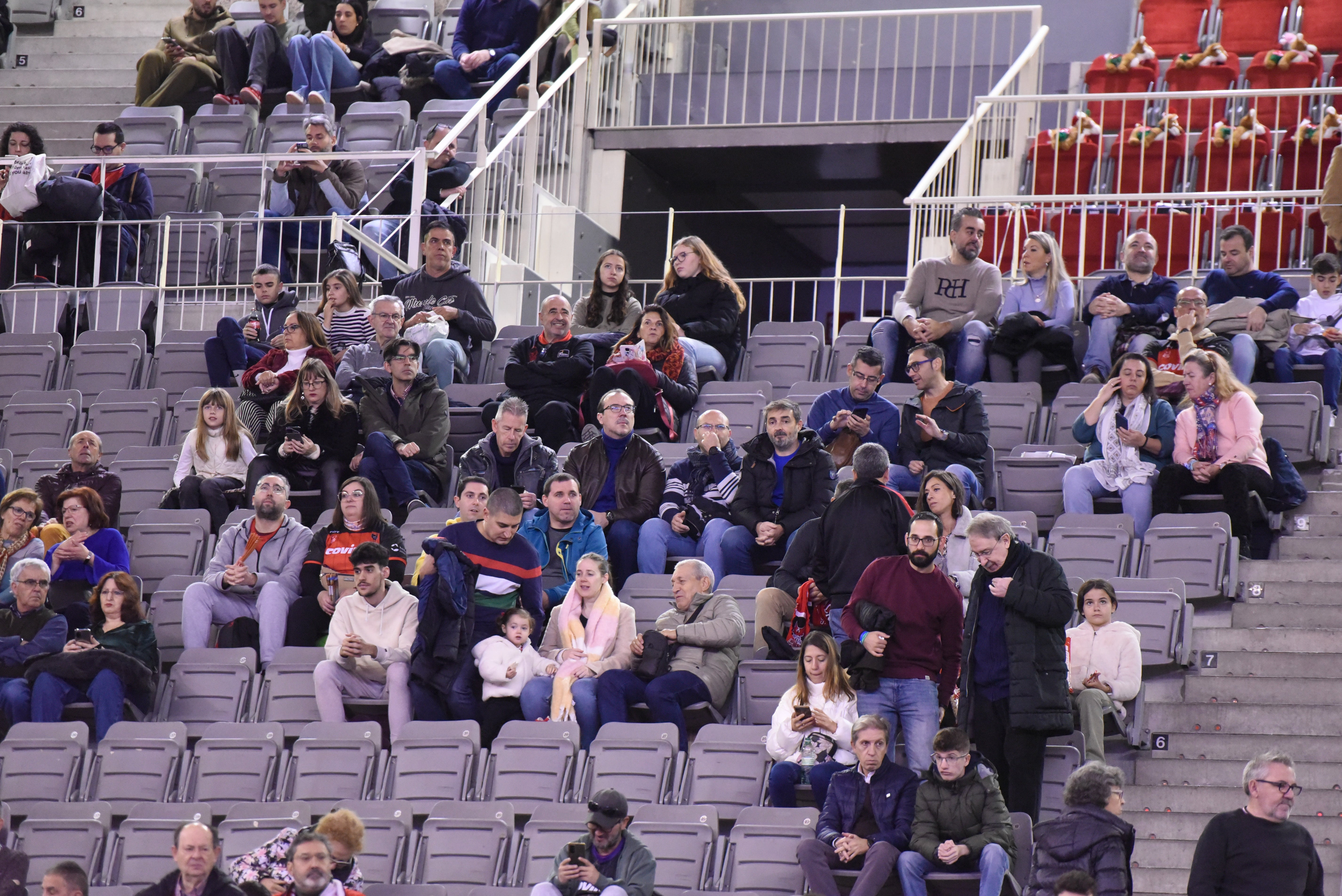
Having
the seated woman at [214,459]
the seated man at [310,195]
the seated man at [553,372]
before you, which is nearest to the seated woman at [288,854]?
the seated woman at [214,459]

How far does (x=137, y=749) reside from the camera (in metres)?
8.60

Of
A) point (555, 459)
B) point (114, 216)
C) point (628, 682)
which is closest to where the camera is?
point (628, 682)

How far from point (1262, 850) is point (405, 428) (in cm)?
477

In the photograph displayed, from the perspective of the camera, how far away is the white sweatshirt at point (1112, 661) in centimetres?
804

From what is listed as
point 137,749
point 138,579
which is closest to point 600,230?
point 138,579

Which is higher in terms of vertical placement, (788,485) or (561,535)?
(788,485)

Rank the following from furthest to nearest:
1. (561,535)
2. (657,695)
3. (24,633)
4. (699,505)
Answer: (699,505) < (561,535) < (24,633) < (657,695)

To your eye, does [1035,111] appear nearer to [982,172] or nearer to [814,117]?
[982,172]

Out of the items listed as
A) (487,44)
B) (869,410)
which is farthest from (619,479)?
(487,44)

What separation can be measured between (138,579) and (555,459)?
1.92 meters

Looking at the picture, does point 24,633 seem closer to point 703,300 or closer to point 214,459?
point 214,459

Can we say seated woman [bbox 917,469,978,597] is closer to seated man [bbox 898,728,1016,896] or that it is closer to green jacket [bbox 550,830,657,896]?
seated man [bbox 898,728,1016,896]

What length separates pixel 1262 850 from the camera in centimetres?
684

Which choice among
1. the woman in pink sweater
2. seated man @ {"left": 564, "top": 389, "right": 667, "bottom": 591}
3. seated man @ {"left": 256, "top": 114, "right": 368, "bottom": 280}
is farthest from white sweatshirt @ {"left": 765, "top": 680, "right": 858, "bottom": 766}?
seated man @ {"left": 256, "top": 114, "right": 368, "bottom": 280}
